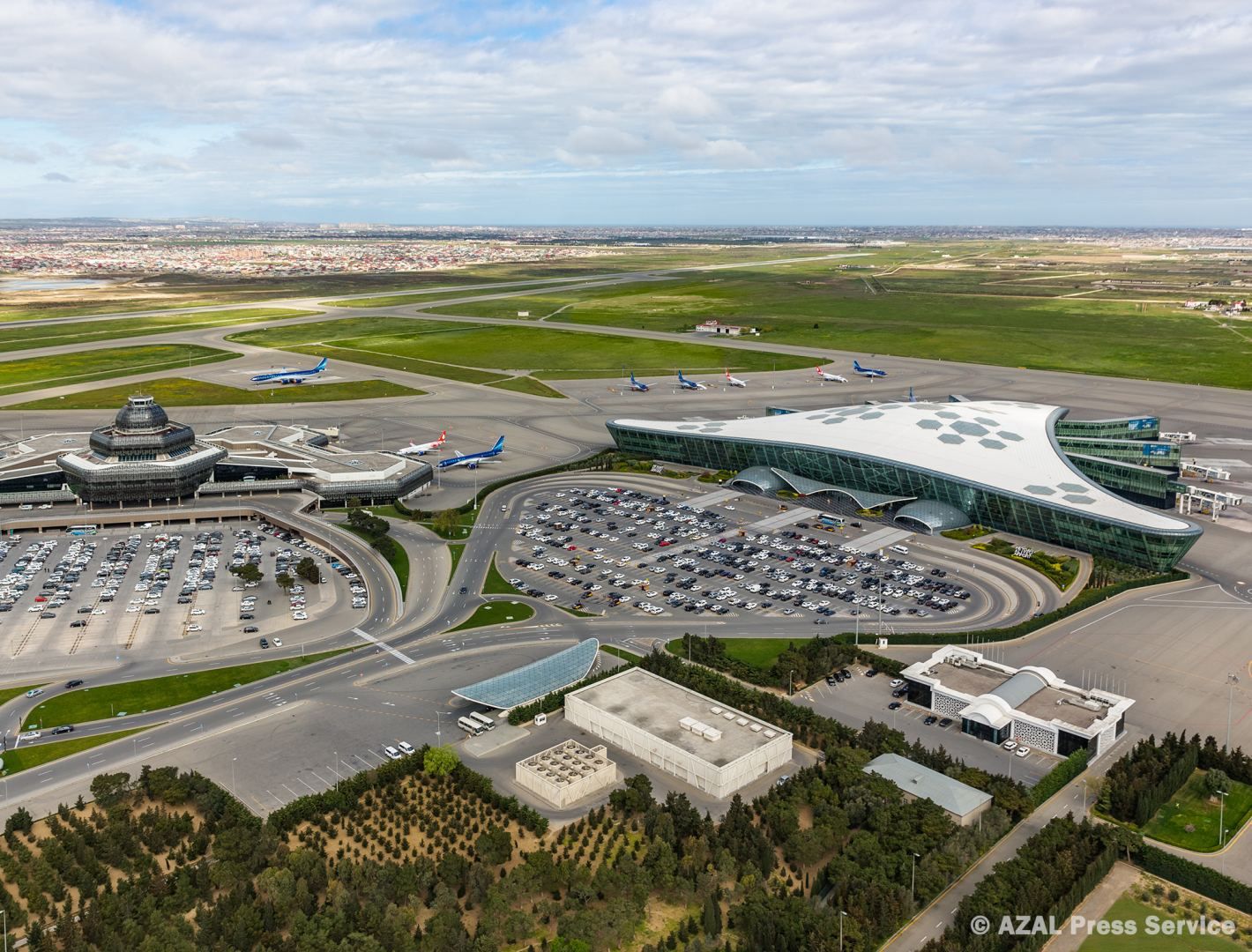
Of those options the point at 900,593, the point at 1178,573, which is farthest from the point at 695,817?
the point at 1178,573

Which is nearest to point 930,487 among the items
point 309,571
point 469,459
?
point 469,459

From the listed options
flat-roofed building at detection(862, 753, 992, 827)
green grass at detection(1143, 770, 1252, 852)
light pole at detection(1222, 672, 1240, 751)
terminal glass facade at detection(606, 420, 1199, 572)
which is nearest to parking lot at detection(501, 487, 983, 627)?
terminal glass facade at detection(606, 420, 1199, 572)

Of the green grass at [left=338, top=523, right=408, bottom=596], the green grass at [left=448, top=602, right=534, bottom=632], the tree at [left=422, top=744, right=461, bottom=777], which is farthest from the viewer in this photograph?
the green grass at [left=338, top=523, right=408, bottom=596]

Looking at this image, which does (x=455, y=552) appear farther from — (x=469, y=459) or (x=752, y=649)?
(x=752, y=649)

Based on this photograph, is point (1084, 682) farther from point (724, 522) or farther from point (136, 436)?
point (136, 436)

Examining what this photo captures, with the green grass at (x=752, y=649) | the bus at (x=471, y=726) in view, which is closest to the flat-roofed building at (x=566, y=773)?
the bus at (x=471, y=726)

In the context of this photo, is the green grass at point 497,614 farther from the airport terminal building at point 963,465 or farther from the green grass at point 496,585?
the airport terminal building at point 963,465

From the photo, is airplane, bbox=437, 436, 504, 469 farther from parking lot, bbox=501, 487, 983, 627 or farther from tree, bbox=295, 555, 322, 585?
tree, bbox=295, 555, 322, 585
